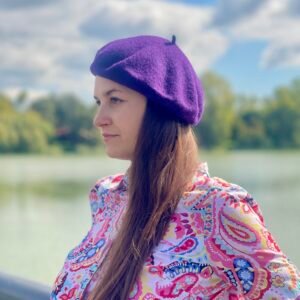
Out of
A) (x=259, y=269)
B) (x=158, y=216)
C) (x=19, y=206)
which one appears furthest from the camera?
(x=19, y=206)

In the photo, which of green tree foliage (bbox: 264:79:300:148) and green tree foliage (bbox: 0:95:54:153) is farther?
green tree foliage (bbox: 0:95:54:153)

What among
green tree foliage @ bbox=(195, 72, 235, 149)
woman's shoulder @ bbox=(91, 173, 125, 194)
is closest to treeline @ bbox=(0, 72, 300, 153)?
green tree foliage @ bbox=(195, 72, 235, 149)

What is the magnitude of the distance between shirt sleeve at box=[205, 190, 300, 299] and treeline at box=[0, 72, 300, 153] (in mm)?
3334

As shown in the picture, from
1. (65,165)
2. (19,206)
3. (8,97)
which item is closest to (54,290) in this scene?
(19,206)

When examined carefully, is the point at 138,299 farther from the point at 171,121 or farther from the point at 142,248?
the point at 171,121

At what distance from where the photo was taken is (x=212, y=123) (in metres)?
5.21

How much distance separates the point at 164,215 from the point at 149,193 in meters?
0.04

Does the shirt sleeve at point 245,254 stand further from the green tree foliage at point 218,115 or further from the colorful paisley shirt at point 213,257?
the green tree foliage at point 218,115

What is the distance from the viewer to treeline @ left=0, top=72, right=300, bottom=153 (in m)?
5.08

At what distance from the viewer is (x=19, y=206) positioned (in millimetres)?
6793

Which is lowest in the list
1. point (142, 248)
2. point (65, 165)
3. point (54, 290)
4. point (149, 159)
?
point (65, 165)

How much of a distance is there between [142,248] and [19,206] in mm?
6196

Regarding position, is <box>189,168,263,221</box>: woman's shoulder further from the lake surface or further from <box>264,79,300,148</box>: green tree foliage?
<box>264,79,300,148</box>: green tree foliage

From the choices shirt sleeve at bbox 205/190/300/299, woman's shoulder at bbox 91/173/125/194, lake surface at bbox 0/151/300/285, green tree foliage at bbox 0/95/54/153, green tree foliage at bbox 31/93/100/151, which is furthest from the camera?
green tree foliage at bbox 0/95/54/153
